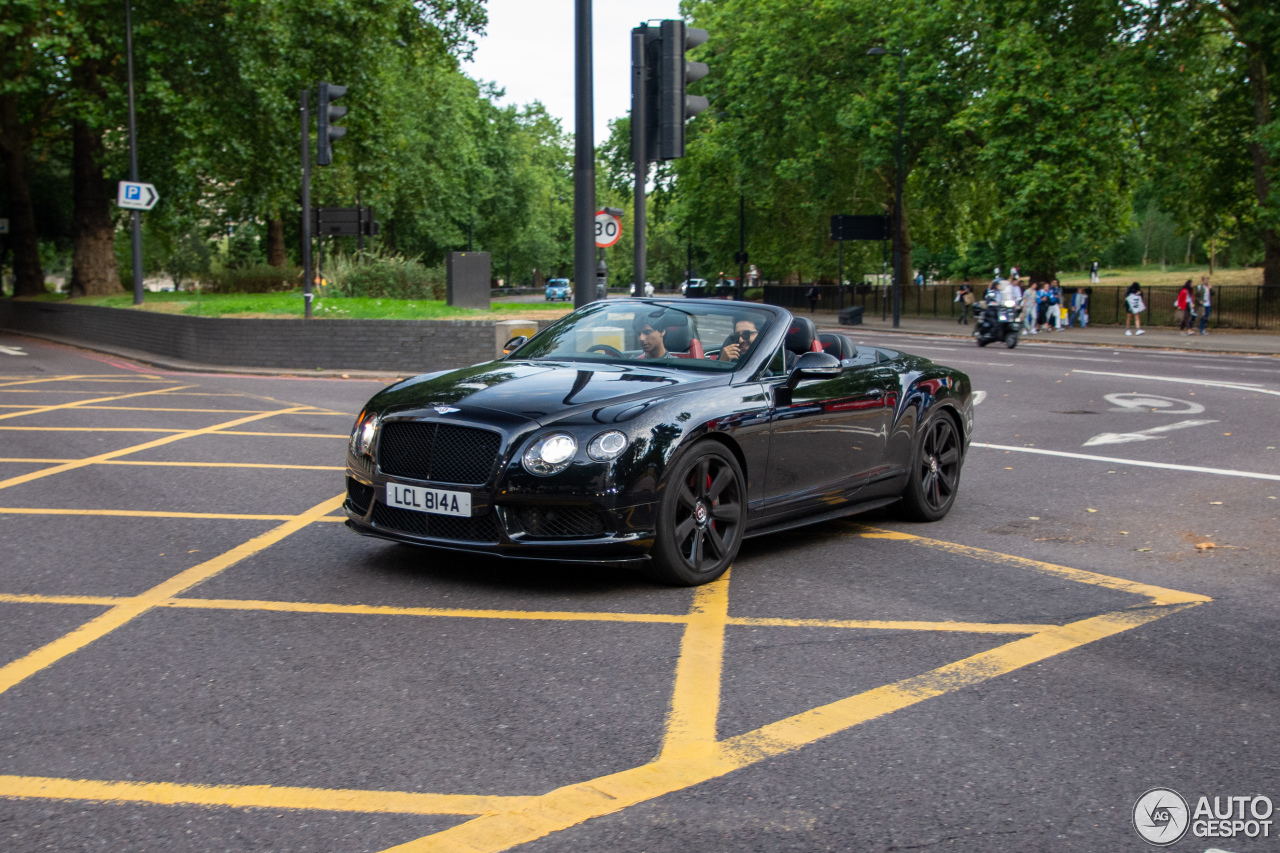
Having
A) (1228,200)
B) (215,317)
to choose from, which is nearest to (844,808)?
(215,317)

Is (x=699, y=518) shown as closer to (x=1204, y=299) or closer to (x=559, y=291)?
(x=1204, y=299)

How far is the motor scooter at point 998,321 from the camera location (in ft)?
100

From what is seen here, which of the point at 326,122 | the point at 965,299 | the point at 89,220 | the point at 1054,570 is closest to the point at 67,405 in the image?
the point at 326,122

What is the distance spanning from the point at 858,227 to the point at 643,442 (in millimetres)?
40098

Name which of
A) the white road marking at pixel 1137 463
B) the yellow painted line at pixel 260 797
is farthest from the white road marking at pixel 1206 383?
the yellow painted line at pixel 260 797

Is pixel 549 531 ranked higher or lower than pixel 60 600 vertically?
higher

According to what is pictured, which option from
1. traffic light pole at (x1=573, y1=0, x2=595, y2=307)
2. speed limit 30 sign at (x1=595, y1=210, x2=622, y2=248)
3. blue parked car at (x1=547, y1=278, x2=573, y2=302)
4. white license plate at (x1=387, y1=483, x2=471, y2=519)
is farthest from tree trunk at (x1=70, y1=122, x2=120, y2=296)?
blue parked car at (x1=547, y1=278, x2=573, y2=302)

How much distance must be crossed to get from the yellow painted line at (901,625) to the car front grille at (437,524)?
1183 millimetres

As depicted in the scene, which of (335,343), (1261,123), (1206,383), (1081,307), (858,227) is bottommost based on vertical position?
(1206,383)

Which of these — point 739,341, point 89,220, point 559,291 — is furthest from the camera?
point 559,291

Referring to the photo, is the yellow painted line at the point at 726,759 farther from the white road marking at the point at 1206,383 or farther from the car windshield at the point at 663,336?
the white road marking at the point at 1206,383

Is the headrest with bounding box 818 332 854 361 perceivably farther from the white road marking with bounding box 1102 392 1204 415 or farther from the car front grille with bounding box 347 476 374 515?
the white road marking with bounding box 1102 392 1204 415

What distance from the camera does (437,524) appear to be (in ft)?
19.1

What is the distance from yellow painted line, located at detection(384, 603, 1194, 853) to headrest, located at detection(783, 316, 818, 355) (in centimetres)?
247
